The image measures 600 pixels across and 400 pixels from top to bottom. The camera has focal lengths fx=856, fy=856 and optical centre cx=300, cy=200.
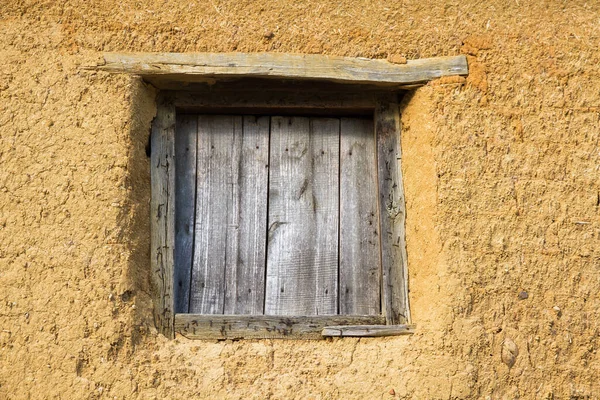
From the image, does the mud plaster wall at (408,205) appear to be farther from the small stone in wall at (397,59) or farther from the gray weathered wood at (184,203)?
the gray weathered wood at (184,203)

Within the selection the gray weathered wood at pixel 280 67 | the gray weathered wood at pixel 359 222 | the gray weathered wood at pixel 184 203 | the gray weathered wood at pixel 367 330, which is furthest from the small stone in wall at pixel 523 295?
the gray weathered wood at pixel 184 203

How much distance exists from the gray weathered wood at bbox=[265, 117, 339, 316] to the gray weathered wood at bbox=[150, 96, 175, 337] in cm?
46

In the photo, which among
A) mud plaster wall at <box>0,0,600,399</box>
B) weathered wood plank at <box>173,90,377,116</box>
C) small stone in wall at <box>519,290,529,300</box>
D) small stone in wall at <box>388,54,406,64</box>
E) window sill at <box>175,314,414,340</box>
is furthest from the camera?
weathered wood plank at <box>173,90,377,116</box>

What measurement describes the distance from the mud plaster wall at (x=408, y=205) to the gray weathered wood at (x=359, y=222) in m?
0.20

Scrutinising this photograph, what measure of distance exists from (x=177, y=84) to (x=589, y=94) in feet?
6.21

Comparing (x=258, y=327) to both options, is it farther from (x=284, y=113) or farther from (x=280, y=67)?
(x=280, y=67)

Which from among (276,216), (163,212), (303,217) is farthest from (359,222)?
(163,212)

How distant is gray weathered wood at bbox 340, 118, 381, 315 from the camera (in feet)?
13.1

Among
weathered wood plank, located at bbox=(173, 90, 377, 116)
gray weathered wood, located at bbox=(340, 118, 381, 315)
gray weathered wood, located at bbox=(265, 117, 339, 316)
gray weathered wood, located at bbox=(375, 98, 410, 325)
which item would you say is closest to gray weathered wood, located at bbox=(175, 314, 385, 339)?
gray weathered wood, located at bbox=(265, 117, 339, 316)

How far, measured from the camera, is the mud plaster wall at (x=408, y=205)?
11.7 feet

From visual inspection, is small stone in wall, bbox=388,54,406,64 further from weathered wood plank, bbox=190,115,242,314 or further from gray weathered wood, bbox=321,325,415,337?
gray weathered wood, bbox=321,325,415,337

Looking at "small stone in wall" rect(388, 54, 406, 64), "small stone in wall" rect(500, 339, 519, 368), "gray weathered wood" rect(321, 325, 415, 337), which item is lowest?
"small stone in wall" rect(500, 339, 519, 368)

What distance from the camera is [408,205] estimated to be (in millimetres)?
3980

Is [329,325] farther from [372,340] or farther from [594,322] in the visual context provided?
[594,322]
